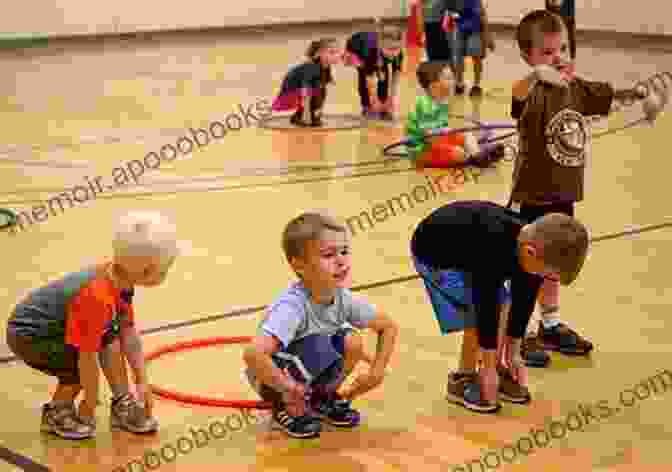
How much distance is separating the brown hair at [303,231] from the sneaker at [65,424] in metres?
0.83

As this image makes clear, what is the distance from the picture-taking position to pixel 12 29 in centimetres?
1620

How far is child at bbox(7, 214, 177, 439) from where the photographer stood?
3.82 m

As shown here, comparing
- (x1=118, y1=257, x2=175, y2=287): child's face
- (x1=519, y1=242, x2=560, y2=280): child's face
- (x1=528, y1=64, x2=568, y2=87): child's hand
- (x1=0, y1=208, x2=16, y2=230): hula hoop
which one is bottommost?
(x1=0, y1=208, x2=16, y2=230): hula hoop

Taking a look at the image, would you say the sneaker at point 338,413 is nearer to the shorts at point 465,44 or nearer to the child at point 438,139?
the child at point 438,139

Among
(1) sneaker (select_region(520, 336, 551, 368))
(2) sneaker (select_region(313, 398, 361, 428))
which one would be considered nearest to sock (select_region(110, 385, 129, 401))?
(2) sneaker (select_region(313, 398, 361, 428))

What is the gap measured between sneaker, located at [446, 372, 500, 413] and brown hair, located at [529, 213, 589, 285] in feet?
1.86

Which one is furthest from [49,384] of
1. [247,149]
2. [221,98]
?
[221,98]

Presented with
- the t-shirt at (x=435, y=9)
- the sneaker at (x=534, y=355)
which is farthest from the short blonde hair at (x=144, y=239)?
the t-shirt at (x=435, y=9)

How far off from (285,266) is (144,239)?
2.38 m

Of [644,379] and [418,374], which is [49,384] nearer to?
[418,374]

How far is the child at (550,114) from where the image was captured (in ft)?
15.5

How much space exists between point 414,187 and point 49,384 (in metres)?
4.07

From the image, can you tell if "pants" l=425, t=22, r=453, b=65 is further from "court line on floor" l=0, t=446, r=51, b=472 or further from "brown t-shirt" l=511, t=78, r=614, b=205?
"court line on floor" l=0, t=446, r=51, b=472

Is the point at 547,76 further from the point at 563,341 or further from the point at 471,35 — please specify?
the point at 471,35
